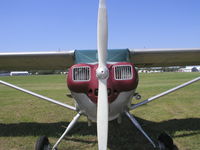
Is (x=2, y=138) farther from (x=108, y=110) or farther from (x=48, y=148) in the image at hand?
(x=108, y=110)

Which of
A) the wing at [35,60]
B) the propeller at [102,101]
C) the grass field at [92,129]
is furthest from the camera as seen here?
the wing at [35,60]

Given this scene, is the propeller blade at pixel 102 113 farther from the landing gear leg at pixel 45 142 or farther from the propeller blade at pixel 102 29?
the landing gear leg at pixel 45 142

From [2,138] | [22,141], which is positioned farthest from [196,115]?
[2,138]

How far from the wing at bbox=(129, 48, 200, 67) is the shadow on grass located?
1598 millimetres

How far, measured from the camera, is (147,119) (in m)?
6.27

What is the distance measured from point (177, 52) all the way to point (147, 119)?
2269 millimetres

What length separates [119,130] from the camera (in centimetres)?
532

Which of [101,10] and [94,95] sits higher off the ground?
[101,10]

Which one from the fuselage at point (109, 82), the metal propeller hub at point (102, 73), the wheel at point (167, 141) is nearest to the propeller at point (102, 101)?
the metal propeller hub at point (102, 73)

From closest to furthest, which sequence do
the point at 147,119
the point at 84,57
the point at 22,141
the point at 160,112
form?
the point at 84,57 < the point at 22,141 < the point at 147,119 < the point at 160,112

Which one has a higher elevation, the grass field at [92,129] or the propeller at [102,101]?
the propeller at [102,101]

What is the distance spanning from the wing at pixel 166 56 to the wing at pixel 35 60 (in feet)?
4.83

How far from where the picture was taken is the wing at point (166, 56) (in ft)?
15.6

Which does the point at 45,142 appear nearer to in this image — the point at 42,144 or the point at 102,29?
the point at 42,144
